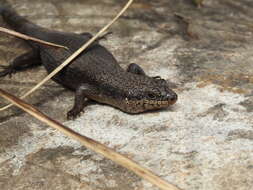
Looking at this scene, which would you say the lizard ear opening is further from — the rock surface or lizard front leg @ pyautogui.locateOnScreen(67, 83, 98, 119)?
lizard front leg @ pyautogui.locateOnScreen(67, 83, 98, 119)

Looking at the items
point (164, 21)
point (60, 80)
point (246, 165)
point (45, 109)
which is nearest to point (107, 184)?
point (246, 165)

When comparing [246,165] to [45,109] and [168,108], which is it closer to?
[168,108]

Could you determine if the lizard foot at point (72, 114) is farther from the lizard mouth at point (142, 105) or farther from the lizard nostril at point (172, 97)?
the lizard nostril at point (172, 97)

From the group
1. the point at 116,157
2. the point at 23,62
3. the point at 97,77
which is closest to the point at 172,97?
the point at 97,77

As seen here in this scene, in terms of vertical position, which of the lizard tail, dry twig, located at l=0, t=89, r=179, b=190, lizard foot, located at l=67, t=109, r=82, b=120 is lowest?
lizard foot, located at l=67, t=109, r=82, b=120

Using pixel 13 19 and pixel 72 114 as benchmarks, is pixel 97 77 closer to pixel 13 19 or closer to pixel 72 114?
pixel 72 114

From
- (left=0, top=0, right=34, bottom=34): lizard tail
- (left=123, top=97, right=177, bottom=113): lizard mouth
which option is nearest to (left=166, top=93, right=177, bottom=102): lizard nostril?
(left=123, top=97, right=177, bottom=113): lizard mouth
